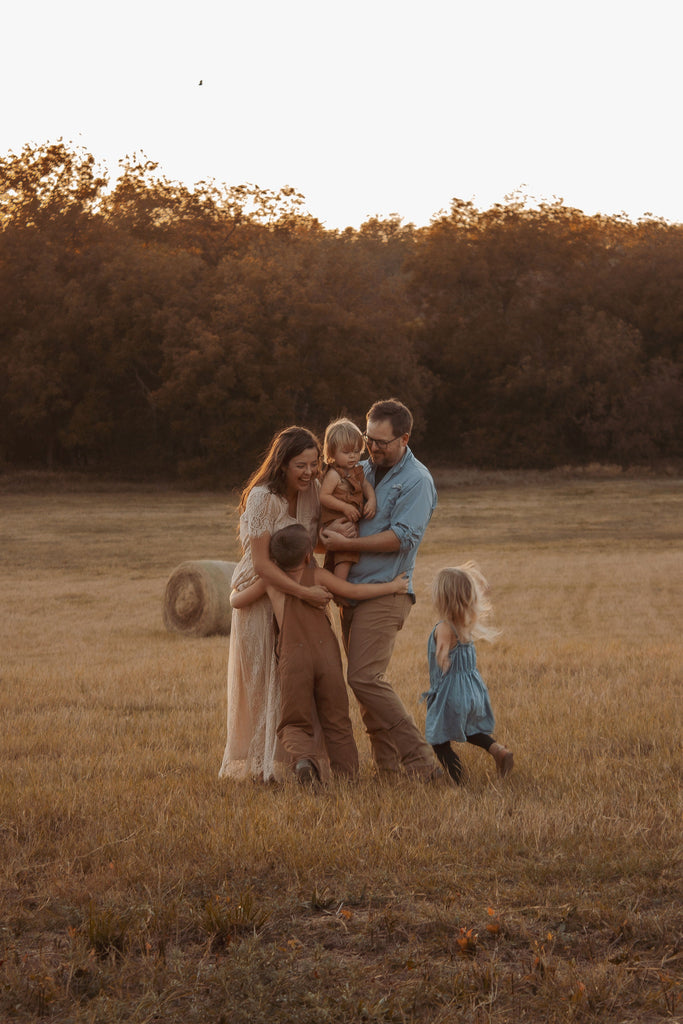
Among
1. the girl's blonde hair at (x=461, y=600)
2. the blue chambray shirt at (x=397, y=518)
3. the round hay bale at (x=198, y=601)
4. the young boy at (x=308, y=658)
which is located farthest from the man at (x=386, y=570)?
the round hay bale at (x=198, y=601)

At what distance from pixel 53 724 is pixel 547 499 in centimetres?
3280

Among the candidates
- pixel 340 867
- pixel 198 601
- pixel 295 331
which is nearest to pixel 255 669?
pixel 340 867

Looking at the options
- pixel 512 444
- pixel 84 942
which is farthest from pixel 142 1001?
pixel 512 444

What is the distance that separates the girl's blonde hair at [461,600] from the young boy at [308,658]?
219 mm

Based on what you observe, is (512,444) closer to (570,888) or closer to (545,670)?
(545,670)

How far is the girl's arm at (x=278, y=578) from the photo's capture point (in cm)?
582

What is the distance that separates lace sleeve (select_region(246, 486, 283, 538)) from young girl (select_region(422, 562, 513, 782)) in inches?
38.7

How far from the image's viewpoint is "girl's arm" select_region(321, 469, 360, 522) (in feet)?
19.0

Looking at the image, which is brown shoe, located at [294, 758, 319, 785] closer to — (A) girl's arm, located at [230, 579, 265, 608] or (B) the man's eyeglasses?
(A) girl's arm, located at [230, 579, 265, 608]

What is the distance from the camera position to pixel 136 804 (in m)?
5.46

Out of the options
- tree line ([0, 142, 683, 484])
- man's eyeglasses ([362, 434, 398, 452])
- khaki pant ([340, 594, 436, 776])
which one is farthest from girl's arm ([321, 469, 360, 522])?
tree line ([0, 142, 683, 484])

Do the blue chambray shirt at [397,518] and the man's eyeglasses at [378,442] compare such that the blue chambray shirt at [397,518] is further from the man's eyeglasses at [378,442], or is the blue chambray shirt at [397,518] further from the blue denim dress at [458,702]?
the blue denim dress at [458,702]

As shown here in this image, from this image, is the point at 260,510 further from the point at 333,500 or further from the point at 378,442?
the point at 378,442

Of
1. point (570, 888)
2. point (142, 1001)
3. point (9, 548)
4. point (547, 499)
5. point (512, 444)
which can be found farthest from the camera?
point (512, 444)
